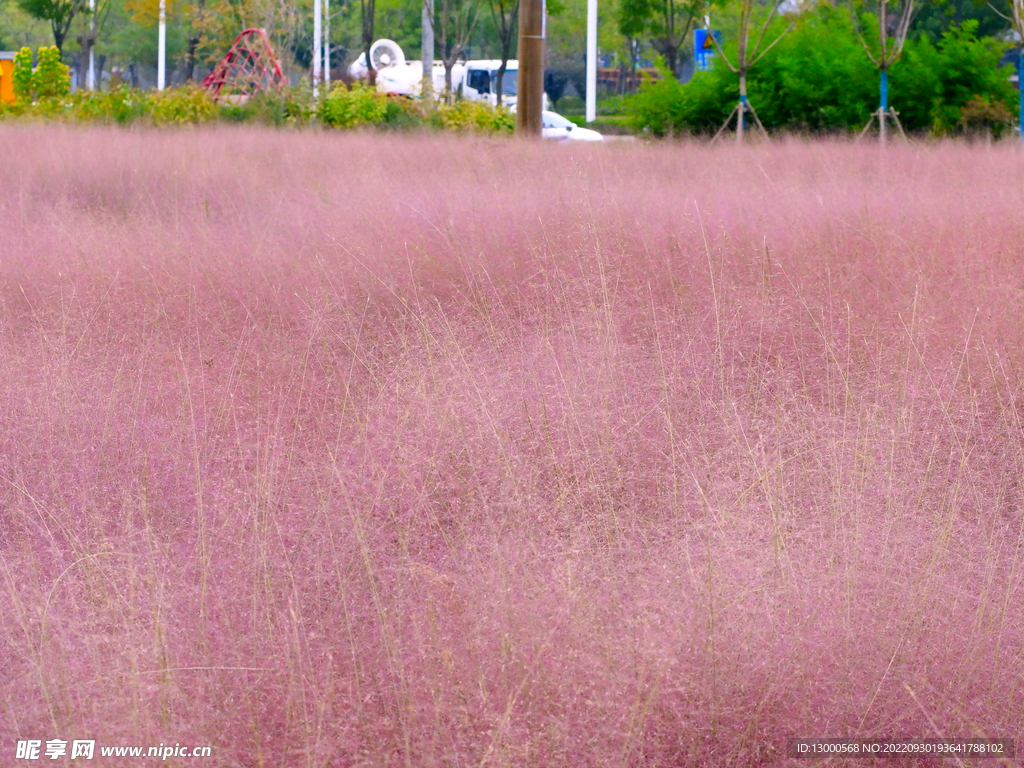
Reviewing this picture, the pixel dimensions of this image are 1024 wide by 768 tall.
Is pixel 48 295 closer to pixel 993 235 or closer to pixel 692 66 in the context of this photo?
pixel 993 235

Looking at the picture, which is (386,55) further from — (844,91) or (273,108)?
(844,91)

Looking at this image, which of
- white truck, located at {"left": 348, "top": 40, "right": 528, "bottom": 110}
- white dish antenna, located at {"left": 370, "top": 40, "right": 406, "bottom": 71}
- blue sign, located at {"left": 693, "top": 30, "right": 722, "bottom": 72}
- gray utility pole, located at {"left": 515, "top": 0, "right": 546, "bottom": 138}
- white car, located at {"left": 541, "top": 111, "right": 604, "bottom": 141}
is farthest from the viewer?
white dish antenna, located at {"left": 370, "top": 40, "right": 406, "bottom": 71}

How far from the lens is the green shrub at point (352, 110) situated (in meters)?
15.3

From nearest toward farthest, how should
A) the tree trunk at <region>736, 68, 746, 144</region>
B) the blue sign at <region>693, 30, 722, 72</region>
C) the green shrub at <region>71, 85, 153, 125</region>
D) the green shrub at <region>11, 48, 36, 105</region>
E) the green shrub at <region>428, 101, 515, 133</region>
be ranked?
the tree trunk at <region>736, 68, 746, 144</region> → the green shrub at <region>71, 85, 153, 125</region> → the blue sign at <region>693, 30, 722, 72</region> → the green shrub at <region>428, 101, 515, 133</region> → the green shrub at <region>11, 48, 36, 105</region>

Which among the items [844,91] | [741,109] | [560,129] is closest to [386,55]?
[560,129]

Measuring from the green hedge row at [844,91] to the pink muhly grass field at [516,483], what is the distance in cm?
929

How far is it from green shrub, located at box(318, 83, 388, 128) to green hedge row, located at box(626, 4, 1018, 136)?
3803 millimetres

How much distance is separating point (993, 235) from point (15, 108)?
13913 millimetres

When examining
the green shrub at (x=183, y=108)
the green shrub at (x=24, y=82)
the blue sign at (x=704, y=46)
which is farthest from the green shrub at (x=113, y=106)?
the blue sign at (x=704, y=46)

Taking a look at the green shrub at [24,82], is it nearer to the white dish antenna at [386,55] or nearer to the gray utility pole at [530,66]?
the gray utility pole at [530,66]

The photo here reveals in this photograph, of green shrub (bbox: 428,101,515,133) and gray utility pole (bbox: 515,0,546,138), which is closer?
gray utility pole (bbox: 515,0,546,138)

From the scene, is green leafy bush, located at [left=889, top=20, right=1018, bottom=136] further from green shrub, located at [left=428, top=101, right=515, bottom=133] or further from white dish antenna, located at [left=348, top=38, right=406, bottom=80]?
white dish antenna, located at [left=348, top=38, right=406, bottom=80]

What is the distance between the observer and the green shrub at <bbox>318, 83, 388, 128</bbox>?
15.3m

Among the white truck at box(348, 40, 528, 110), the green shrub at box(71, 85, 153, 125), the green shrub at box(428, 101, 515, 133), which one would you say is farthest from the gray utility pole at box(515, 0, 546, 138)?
the white truck at box(348, 40, 528, 110)
